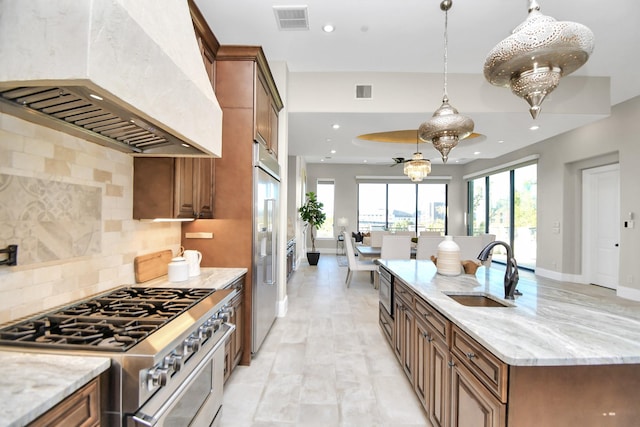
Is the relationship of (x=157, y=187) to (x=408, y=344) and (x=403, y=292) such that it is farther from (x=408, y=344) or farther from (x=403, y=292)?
(x=408, y=344)

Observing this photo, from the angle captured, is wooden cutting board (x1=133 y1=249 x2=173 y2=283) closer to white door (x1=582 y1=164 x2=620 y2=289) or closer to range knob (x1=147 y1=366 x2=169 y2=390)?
range knob (x1=147 y1=366 x2=169 y2=390)

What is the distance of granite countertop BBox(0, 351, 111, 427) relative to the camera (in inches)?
28.2

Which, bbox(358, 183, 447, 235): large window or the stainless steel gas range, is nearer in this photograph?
the stainless steel gas range

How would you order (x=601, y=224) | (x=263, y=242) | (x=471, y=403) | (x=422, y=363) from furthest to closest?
1. (x=601, y=224)
2. (x=263, y=242)
3. (x=422, y=363)
4. (x=471, y=403)

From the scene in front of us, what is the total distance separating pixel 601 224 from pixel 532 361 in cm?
663

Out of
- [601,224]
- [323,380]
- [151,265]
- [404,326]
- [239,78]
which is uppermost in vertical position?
[239,78]

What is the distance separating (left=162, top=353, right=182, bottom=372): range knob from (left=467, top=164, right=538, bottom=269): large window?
677 cm

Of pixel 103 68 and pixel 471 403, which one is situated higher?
pixel 103 68

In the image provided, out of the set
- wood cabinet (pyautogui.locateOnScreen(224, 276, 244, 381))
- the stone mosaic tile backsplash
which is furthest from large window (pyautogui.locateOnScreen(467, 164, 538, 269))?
the stone mosaic tile backsplash

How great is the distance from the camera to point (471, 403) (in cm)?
127

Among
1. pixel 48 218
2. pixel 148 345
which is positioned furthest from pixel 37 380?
pixel 48 218

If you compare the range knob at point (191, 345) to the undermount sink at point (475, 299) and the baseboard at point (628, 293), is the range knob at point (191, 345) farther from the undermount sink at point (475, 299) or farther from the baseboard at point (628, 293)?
the baseboard at point (628, 293)

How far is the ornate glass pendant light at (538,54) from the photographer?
1392 millimetres

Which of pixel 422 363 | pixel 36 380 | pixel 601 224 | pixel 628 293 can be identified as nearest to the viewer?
pixel 36 380
